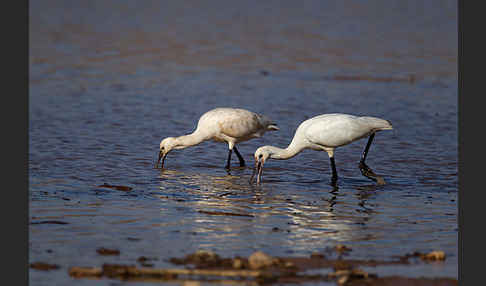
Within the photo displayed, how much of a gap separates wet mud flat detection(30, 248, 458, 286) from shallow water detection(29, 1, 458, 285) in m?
0.15

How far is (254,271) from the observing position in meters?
6.08

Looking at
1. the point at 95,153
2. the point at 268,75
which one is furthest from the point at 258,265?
the point at 268,75

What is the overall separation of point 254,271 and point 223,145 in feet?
24.0

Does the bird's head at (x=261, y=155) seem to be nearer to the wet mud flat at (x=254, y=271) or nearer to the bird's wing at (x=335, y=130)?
the bird's wing at (x=335, y=130)

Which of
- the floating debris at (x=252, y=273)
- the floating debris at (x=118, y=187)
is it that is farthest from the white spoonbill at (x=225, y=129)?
the floating debris at (x=252, y=273)

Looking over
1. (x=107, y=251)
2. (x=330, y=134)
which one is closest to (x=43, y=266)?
(x=107, y=251)

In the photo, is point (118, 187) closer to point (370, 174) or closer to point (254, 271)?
point (370, 174)

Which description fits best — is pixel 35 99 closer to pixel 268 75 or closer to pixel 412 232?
pixel 268 75

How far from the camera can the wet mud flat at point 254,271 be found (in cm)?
601

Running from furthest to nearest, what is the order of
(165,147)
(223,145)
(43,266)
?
(223,145) < (165,147) < (43,266)

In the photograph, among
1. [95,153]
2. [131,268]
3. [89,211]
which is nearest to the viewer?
[131,268]

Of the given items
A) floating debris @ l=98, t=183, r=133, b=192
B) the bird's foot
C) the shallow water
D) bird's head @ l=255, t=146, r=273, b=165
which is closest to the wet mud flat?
the shallow water

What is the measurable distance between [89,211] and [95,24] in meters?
20.8

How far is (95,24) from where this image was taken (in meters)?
28.3
